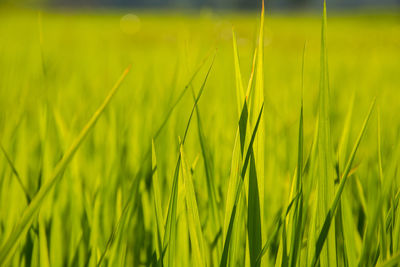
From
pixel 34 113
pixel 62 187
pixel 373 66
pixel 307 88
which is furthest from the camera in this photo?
pixel 373 66

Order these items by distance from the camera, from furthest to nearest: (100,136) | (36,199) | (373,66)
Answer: (373,66) → (100,136) → (36,199)

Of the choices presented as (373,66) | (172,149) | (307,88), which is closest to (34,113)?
(172,149)

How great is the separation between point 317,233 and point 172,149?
35 centimetres

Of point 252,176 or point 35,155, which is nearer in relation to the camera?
point 252,176

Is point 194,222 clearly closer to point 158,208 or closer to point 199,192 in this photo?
point 158,208

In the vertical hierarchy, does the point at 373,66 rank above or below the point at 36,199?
below

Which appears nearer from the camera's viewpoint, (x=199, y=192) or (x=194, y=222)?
(x=194, y=222)

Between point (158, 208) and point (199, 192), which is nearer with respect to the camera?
point (158, 208)

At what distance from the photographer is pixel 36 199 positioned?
181 mm

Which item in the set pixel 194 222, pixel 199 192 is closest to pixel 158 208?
pixel 194 222

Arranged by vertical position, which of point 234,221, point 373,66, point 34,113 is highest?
point 234,221

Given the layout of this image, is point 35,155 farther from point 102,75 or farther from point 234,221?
point 102,75

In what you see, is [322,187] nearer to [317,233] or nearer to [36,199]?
[317,233]

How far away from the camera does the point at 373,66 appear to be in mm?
2316
